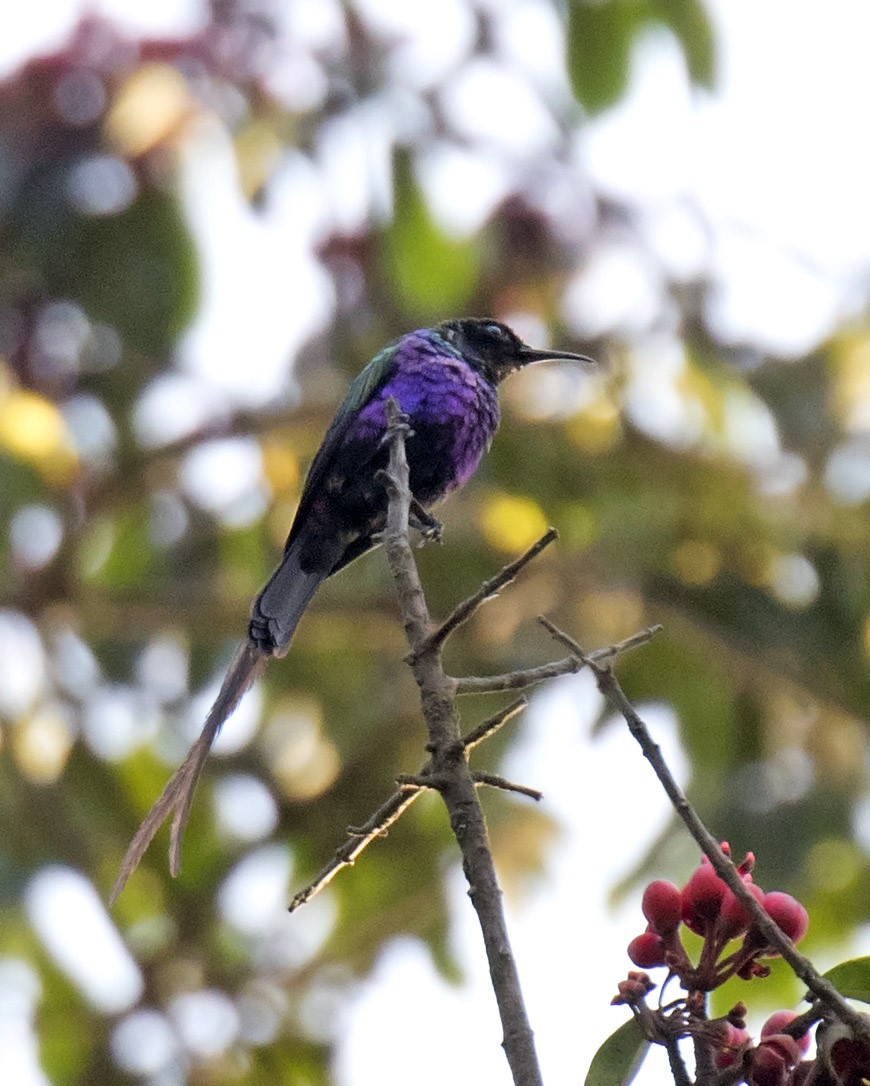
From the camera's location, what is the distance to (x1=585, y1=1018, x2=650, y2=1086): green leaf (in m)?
1.76

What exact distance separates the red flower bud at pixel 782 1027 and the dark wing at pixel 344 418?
2376mm

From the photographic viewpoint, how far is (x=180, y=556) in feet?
19.7

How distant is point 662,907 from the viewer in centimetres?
175

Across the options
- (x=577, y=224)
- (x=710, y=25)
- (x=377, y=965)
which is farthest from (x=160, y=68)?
(x=377, y=965)

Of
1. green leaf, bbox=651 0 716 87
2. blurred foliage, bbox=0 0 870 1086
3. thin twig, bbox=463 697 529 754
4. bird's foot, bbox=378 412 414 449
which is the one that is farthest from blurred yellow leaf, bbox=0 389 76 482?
thin twig, bbox=463 697 529 754

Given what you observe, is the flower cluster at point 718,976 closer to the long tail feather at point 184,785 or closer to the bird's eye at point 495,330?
the long tail feather at point 184,785

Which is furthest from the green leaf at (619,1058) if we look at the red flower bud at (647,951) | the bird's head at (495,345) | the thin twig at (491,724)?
the bird's head at (495,345)

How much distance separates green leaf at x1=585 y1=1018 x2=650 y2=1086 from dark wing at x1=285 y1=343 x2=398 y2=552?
2278 mm

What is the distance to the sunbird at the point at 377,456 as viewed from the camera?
12.3 feet

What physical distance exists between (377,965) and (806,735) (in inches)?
62.9

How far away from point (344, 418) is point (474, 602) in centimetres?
238

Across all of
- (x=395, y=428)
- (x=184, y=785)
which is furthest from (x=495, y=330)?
(x=184, y=785)

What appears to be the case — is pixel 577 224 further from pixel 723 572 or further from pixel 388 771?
pixel 388 771

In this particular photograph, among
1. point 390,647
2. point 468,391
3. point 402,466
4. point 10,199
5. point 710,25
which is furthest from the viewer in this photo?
point 10,199
